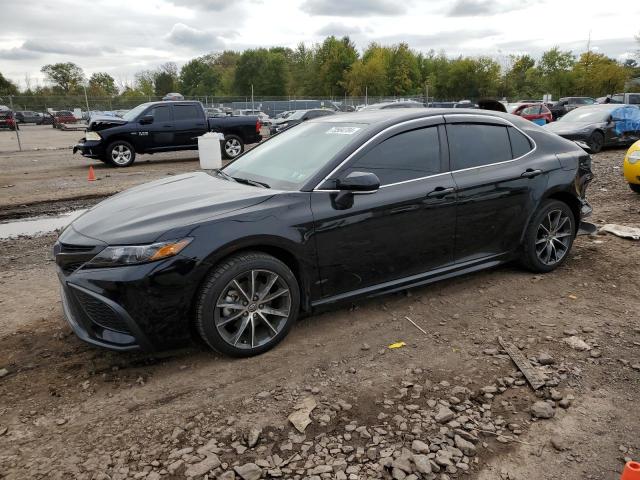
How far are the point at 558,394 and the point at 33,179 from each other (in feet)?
42.4

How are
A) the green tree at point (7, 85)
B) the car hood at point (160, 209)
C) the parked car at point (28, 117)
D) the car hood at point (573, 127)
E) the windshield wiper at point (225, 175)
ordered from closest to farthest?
the car hood at point (160, 209) < the windshield wiper at point (225, 175) < the car hood at point (573, 127) < the parked car at point (28, 117) < the green tree at point (7, 85)

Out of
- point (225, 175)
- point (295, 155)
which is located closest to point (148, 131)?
point (225, 175)

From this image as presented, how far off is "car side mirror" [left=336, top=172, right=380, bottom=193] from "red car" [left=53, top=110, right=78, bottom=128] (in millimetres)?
43311

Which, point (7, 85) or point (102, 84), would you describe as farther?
point (102, 84)

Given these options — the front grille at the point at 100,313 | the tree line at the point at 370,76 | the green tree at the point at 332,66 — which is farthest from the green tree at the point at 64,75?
the front grille at the point at 100,313

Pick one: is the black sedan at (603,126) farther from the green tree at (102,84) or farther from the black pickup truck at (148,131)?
the green tree at (102,84)

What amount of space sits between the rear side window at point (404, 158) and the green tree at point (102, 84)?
93265mm

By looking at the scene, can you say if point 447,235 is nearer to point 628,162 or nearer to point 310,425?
point 310,425

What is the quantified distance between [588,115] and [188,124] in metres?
12.0

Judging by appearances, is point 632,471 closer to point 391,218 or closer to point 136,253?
point 391,218

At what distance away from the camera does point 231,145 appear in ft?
52.1

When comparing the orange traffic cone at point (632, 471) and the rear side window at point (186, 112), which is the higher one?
the rear side window at point (186, 112)

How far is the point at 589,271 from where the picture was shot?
16.6 feet

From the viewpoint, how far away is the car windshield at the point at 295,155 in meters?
3.83
